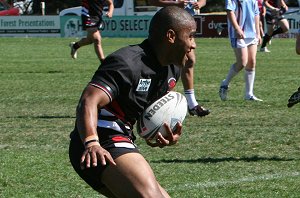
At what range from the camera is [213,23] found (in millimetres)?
38719

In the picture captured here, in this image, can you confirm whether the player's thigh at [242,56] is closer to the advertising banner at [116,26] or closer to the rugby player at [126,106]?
the rugby player at [126,106]

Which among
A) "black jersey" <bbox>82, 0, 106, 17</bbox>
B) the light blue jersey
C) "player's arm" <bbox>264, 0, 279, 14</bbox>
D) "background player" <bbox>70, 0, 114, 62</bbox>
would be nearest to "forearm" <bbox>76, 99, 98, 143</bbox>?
the light blue jersey

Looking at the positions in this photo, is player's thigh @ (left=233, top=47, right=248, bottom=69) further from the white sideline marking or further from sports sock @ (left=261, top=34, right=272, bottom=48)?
sports sock @ (left=261, top=34, right=272, bottom=48)

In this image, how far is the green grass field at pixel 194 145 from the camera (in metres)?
7.16

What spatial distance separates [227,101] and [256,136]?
378 centimetres

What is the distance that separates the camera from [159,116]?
541cm

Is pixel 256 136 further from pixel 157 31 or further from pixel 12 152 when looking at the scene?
pixel 157 31

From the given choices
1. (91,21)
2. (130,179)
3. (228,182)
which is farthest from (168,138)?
(91,21)

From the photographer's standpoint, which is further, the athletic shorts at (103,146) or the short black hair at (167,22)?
the short black hair at (167,22)

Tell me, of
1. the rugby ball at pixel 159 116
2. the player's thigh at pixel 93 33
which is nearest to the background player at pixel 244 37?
the player's thigh at pixel 93 33

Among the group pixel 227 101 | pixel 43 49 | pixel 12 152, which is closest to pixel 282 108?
pixel 227 101

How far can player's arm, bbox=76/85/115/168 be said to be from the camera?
4.64m

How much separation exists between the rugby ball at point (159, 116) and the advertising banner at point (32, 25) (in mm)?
37132

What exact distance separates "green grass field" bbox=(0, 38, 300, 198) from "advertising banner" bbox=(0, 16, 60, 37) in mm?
25376
